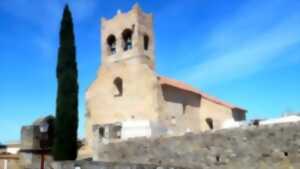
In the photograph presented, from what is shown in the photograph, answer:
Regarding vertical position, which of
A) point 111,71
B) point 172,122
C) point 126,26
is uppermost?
point 126,26

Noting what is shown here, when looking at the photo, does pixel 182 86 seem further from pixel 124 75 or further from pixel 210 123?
pixel 124 75

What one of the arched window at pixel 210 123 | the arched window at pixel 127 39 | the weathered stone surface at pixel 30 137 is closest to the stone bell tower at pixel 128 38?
the arched window at pixel 127 39

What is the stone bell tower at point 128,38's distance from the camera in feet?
94.1

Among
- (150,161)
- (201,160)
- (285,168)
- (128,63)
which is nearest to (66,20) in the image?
(128,63)

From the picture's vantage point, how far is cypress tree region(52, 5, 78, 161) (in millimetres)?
19016

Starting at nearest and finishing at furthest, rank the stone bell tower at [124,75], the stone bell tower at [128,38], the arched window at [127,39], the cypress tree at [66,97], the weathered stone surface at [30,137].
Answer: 1. the weathered stone surface at [30,137]
2. the cypress tree at [66,97]
3. the stone bell tower at [124,75]
4. the stone bell tower at [128,38]
5. the arched window at [127,39]

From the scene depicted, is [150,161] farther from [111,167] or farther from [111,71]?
[111,71]

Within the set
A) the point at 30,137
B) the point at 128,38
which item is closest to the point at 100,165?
the point at 30,137

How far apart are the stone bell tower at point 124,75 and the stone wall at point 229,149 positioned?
910cm

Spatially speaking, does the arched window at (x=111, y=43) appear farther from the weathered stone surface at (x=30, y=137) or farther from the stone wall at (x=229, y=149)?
the weathered stone surface at (x=30, y=137)

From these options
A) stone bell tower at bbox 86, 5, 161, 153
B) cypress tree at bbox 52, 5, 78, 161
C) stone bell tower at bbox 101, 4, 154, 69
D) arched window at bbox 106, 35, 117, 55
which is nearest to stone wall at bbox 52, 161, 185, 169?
cypress tree at bbox 52, 5, 78, 161

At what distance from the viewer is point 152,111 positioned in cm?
2623

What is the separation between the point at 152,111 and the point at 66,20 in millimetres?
8395

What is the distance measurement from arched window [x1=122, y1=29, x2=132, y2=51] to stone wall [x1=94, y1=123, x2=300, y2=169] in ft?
41.5
